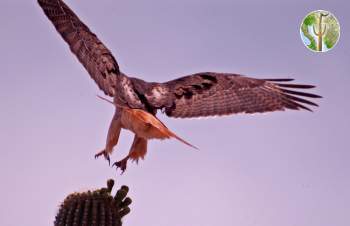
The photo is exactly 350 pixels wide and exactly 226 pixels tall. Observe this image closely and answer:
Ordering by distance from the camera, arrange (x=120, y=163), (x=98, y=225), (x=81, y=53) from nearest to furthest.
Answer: (x=98, y=225)
(x=120, y=163)
(x=81, y=53)

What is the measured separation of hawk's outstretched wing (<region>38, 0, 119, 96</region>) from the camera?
919cm

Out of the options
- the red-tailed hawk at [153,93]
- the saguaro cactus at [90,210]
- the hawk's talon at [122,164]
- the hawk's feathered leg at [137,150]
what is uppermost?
the red-tailed hawk at [153,93]

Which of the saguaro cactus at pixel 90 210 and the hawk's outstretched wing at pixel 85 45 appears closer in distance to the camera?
the saguaro cactus at pixel 90 210

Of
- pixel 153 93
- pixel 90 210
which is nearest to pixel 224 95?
pixel 153 93

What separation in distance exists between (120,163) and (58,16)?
218 centimetres

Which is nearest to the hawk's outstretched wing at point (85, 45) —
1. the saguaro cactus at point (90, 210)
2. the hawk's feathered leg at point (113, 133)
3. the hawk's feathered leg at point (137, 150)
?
the hawk's feathered leg at point (113, 133)

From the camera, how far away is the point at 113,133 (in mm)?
8766

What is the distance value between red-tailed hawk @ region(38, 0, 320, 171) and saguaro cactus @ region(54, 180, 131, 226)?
56 cm

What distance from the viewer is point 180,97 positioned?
945 centimetres

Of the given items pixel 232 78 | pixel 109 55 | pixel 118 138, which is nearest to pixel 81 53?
pixel 109 55

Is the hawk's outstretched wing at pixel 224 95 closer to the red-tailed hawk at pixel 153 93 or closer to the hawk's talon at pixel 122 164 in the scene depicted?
the red-tailed hawk at pixel 153 93

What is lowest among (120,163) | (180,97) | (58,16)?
(120,163)

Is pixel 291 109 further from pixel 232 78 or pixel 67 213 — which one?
pixel 67 213

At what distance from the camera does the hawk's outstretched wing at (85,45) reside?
30.1ft
